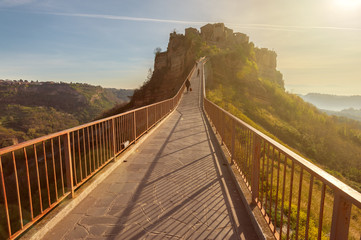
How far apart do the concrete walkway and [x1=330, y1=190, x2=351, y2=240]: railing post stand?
4.84 feet

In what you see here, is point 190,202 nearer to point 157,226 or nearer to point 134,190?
point 157,226

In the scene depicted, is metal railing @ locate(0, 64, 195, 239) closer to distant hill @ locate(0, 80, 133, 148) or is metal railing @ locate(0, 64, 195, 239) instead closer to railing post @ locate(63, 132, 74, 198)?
railing post @ locate(63, 132, 74, 198)

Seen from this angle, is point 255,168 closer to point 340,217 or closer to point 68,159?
point 340,217

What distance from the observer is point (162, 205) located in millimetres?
3480

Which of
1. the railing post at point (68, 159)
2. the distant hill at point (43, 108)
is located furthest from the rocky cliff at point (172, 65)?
the distant hill at point (43, 108)

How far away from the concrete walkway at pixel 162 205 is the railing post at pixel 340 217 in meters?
1.47

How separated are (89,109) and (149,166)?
12973 centimetres

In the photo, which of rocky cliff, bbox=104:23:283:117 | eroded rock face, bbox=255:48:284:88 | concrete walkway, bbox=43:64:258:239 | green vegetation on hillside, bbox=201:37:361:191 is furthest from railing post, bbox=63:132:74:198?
eroded rock face, bbox=255:48:284:88

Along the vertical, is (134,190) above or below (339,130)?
above

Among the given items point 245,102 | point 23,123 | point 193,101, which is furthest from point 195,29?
point 23,123

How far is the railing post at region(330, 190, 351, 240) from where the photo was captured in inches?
56.9

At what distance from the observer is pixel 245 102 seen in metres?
38.8

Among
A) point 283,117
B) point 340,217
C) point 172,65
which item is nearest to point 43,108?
point 172,65

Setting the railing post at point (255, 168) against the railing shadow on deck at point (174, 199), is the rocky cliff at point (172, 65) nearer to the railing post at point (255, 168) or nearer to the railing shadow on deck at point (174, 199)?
the railing shadow on deck at point (174, 199)
